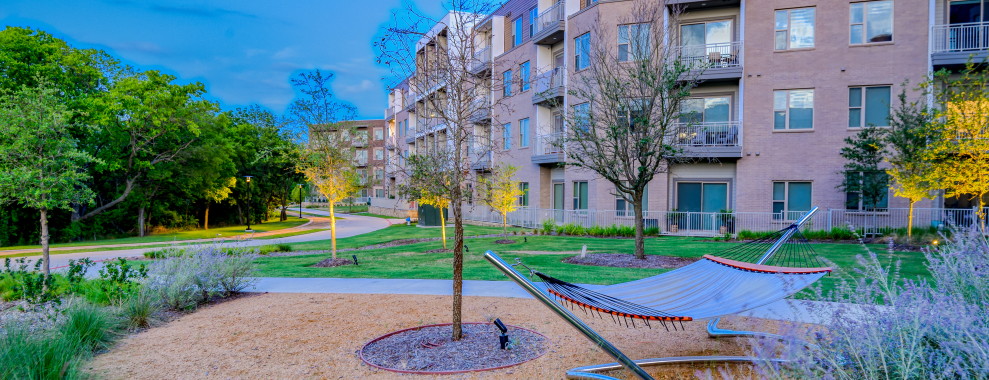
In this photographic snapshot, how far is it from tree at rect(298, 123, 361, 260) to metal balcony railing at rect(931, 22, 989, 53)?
65.2 feet

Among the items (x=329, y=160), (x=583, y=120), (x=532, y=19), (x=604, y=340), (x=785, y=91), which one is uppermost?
(x=532, y=19)

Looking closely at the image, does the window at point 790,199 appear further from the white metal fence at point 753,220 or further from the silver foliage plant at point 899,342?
the silver foliage plant at point 899,342

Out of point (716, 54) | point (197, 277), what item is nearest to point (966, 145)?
point (716, 54)

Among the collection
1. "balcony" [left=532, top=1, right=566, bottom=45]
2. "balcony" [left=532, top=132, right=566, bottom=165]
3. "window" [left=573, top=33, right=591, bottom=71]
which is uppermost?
"balcony" [left=532, top=1, right=566, bottom=45]

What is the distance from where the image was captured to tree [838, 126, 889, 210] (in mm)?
17141

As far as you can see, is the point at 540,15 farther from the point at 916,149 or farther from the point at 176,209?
the point at 176,209

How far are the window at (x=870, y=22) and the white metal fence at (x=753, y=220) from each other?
20.4 ft

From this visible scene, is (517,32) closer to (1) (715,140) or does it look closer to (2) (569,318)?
(1) (715,140)

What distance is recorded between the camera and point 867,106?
18703 mm

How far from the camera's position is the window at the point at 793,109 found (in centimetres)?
1931

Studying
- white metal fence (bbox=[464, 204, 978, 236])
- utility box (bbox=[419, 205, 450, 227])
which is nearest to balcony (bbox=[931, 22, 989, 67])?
white metal fence (bbox=[464, 204, 978, 236])

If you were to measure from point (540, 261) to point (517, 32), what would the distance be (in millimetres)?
19287

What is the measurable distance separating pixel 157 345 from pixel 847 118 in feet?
70.7

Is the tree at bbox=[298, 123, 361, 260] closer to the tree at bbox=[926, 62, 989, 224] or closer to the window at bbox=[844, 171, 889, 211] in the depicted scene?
the tree at bbox=[926, 62, 989, 224]
